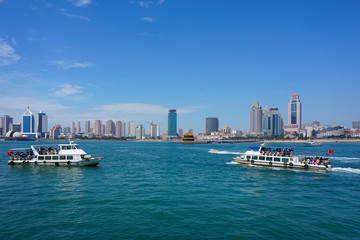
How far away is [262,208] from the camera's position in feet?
77.2

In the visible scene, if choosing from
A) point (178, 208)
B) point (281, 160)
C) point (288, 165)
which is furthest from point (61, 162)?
point (288, 165)

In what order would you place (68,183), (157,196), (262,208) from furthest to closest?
1. (68,183)
2. (157,196)
3. (262,208)

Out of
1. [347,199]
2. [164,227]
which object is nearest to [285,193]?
[347,199]

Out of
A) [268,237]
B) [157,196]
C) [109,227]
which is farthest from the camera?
[157,196]

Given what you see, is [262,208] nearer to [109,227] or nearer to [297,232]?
[297,232]

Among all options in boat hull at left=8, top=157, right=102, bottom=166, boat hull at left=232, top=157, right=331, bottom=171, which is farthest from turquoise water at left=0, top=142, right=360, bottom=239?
boat hull at left=8, top=157, right=102, bottom=166

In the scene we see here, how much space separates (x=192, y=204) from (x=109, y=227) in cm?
937

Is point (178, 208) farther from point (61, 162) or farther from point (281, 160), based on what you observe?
point (61, 162)

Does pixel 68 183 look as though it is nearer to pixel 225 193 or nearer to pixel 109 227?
pixel 109 227

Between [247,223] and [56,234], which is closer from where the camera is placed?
[56,234]

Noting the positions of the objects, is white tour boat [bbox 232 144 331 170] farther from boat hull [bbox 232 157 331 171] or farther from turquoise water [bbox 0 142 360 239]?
turquoise water [bbox 0 142 360 239]

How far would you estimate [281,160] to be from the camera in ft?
170

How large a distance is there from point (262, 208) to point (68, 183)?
92.9 feet

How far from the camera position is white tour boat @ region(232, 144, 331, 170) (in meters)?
49.0
